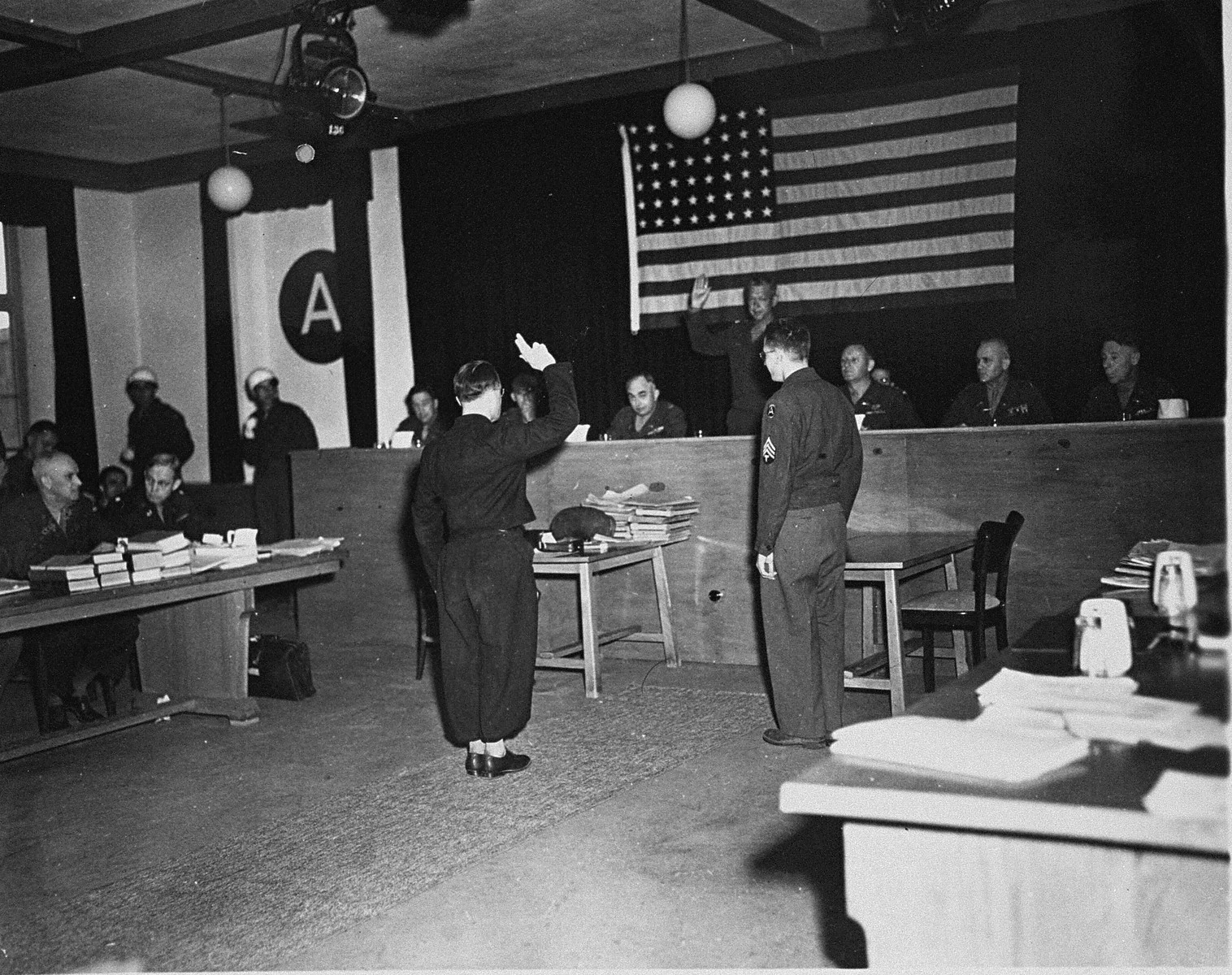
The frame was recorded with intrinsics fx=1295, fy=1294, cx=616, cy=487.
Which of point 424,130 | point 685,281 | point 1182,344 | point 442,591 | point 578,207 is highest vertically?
point 424,130

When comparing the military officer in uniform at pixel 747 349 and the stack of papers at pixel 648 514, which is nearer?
the stack of papers at pixel 648 514

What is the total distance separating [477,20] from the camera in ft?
25.3

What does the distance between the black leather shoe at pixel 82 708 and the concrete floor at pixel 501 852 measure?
0.13 metres

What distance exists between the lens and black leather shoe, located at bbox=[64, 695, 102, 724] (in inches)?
234

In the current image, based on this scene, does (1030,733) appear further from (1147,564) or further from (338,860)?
(338,860)

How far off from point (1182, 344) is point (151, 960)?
20.3 ft

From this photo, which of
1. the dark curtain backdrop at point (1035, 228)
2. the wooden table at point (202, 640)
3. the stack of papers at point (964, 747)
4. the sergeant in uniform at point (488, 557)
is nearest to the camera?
the stack of papers at point (964, 747)

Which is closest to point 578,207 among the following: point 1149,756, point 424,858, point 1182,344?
point 1182,344

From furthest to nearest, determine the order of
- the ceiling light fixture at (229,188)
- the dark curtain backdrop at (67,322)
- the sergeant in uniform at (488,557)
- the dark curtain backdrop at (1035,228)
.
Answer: the dark curtain backdrop at (67,322) → the ceiling light fixture at (229,188) → the dark curtain backdrop at (1035,228) → the sergeant in uniform at (488,557)

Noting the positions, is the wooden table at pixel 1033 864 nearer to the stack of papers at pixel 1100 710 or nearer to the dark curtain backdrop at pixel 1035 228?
the stack of papers at pixel 1100 710

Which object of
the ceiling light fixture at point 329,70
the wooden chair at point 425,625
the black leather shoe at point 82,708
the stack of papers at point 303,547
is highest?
the ceiling light fixture at point 329,70

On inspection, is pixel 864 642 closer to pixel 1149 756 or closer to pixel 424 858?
pixel 424 858

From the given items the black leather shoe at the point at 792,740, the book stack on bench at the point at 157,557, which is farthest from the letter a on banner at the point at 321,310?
the black leather shoe at the point at 792,740

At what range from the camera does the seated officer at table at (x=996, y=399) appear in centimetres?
711
